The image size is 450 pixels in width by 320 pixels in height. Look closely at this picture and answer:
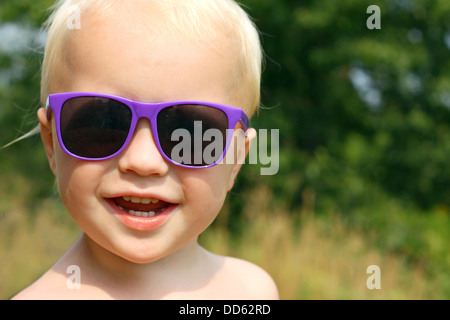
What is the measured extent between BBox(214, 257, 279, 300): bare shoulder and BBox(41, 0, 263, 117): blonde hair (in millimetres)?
555

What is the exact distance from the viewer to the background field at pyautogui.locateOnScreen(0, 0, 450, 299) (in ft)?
19.5

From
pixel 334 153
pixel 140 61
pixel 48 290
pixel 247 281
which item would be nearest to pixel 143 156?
pixel 140 61

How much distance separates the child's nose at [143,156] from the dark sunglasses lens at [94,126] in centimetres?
3

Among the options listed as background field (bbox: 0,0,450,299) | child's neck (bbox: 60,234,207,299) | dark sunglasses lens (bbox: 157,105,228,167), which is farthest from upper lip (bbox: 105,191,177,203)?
background field (bbox: 0,0,450,299)

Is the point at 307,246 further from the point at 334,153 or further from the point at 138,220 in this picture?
the point at 138,220

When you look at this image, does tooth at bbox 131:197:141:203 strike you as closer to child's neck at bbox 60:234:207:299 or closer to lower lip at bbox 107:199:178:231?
lower lip at bbox 107:199:178:231

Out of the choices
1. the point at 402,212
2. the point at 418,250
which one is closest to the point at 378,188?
the point at 402,212

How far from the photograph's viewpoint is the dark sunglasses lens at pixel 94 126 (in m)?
1.33

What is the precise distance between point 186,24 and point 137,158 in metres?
0.40

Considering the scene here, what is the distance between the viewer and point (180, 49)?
1377 millimetres

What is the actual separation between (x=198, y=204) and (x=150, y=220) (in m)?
0.14

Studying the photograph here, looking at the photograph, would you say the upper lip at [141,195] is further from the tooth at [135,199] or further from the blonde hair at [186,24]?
the blonde hair at [186,24]
